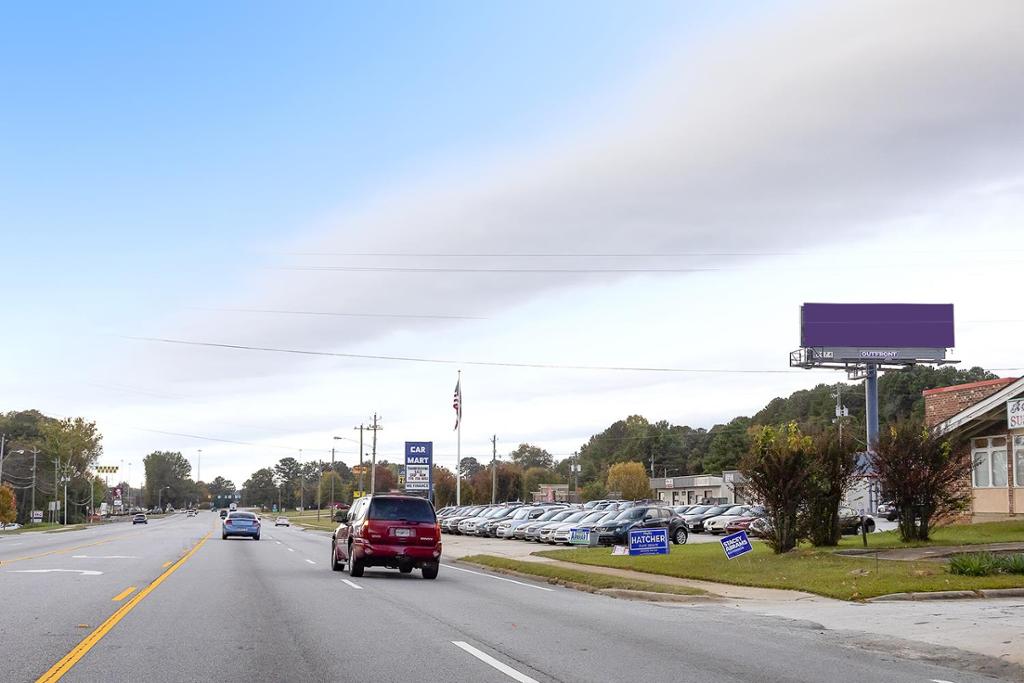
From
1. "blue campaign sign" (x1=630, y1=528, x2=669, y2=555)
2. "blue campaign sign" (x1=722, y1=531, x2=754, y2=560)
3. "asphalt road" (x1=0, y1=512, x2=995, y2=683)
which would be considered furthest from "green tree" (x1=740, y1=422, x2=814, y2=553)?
"asphalt road" (x1=0, y1=512, x2=995, y2=683)

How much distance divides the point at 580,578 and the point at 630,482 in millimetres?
101610

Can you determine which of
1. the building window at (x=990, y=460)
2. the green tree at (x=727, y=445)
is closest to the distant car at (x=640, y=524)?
the building window at (x=990, y=460)

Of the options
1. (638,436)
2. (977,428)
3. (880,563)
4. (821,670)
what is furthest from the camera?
(638,436)

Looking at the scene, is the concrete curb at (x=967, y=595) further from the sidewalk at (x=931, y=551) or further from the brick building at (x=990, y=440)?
the brick building at (x=990, y=440)

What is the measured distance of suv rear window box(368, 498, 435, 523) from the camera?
75.4ft

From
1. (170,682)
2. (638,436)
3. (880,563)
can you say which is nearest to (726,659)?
(170,682)

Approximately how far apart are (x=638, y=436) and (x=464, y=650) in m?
158

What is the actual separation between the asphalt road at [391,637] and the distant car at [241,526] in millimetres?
27891

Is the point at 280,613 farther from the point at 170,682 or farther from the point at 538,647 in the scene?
the point at 170,682

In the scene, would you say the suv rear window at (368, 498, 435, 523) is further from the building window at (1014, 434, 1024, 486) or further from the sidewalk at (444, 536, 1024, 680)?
the building window at (1014, 434, 1024, 486)

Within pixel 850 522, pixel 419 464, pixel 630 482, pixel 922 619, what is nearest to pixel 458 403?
pixel 419 464

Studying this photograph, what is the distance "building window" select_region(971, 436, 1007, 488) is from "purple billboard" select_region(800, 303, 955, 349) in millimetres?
25869

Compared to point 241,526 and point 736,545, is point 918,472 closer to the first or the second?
point 736,545

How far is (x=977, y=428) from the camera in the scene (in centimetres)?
3850
